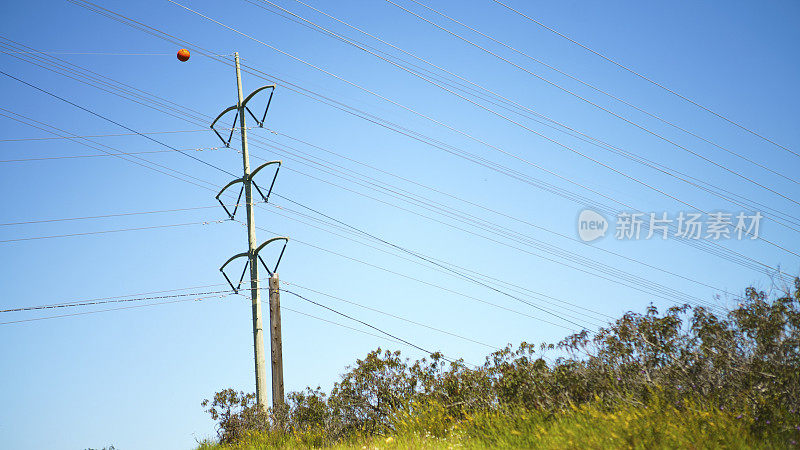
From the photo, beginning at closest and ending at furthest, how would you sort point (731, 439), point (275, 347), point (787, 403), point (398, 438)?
point (731, 439) < point (787, 403) < point (398, 438) < point (275, 347)

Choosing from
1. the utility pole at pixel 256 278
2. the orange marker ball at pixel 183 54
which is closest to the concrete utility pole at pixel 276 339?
the utility pole at pixel 256 278

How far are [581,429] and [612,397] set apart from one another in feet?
6.33

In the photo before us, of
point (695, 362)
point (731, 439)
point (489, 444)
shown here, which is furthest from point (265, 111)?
point (731, 439)

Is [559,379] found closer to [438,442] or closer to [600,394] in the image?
[600,394]

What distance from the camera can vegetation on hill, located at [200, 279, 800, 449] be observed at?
8.87m

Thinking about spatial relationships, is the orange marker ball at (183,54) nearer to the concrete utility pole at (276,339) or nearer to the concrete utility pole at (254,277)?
the concrete utility pole at (254,277)

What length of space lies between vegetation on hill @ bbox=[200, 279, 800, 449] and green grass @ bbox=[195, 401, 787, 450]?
23 millimetres

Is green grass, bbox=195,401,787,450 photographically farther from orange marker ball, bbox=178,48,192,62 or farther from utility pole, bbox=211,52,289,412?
orange marker ball, bbox=178,48,192,62

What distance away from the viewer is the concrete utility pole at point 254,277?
17516 millimetres

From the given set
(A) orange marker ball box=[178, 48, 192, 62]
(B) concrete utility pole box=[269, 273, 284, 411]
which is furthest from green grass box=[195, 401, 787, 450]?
(A) orange marker ball box=[178, 48, 192, 62]

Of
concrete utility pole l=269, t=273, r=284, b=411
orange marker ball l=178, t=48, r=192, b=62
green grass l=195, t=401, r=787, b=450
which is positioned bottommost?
green grass l=195, t=401, r=787, b=450

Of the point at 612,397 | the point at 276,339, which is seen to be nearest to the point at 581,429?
the point at 612,397

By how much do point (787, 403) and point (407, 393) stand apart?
9.01 metres

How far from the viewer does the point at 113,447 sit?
2020 cm
